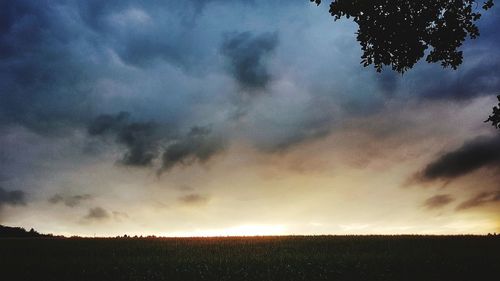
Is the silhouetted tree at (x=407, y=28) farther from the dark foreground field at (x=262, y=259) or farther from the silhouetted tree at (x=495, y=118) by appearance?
the dark foreground field at (x=262, y=259)

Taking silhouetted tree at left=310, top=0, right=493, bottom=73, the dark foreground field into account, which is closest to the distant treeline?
the dark foreground field

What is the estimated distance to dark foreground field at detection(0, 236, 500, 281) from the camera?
19.9 m

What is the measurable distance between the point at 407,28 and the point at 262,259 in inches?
587

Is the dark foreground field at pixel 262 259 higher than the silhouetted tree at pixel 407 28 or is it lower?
lower

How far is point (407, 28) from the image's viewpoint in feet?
52.7

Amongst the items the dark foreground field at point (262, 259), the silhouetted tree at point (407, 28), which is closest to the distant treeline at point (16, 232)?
the dark foreground field at point (262, 259)

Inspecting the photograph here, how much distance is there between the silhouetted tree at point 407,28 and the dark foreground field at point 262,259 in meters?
10.5

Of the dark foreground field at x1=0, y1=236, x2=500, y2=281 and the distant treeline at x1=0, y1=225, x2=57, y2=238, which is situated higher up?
the distant treeline at x1=0, y1=225, x2=57, y2=238

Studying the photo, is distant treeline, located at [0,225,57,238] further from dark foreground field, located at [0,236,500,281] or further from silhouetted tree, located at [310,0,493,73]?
silhouetted tree, located at [310,0,493,73]

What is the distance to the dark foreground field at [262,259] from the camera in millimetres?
19927

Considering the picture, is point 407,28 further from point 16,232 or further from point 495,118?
point 16,232

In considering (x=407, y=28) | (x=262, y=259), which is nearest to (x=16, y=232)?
(x=262, y=259)

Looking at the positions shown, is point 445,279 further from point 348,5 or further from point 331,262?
point 348,5

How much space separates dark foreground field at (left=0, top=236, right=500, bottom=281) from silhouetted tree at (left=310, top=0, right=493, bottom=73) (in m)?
10.5
